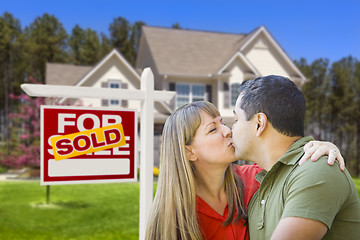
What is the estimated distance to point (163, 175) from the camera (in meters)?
2.64

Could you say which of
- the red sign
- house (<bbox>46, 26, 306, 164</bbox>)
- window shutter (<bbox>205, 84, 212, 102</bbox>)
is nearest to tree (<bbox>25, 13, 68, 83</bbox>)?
house (<bbox>46, 26, 306, 164</bbox>)

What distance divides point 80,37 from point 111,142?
37.2m

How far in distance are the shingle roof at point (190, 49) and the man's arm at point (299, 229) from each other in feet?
66.5

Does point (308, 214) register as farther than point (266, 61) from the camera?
No

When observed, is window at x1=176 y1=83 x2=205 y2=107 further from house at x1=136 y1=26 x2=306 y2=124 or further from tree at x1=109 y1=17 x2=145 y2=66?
tree at x1=109 y1=17 x2=145 y2=66

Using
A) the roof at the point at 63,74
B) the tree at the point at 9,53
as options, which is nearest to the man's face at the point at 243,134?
the roof at the point at 63,74

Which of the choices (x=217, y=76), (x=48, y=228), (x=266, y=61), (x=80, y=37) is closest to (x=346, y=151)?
(x=266, y=61)

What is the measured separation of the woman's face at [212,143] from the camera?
264 cm

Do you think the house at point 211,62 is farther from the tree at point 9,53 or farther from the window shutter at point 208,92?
the tree at point 9,53

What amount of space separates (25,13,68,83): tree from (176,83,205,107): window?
53.7 ft

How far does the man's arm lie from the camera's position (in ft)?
5.65

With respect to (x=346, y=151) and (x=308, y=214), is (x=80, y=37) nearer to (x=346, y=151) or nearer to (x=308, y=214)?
(x=346, y=151)

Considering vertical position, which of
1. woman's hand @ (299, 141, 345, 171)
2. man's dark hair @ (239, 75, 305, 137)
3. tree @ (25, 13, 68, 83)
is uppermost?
tree @ (25, 13, 68, 83)

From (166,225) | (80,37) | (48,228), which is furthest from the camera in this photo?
(80,37)
